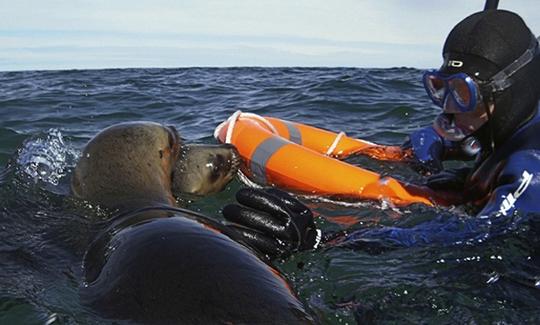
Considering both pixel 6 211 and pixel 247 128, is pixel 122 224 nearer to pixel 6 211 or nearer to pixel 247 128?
pixel 6 211

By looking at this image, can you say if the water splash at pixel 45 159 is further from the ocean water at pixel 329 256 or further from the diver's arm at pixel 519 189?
the diver's arm at pixel 519 189

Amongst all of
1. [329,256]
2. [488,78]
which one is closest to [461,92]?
[488,78]

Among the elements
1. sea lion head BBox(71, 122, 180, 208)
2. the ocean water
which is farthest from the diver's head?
sea lion head BBox(71, 122, 180, 208)

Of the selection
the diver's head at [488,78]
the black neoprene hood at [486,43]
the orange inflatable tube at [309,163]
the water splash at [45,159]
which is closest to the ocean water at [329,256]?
the water splash at [45,159]

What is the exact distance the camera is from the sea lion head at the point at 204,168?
189 inches

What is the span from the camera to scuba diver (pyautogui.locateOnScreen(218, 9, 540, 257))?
3758 millimetres

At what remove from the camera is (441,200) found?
197 inches

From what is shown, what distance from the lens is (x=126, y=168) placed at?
4016mm

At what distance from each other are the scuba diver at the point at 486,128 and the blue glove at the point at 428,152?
112cm

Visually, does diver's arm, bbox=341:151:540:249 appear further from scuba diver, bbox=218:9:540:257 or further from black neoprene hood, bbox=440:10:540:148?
black neoprene hood, bbox=440:10:540:148

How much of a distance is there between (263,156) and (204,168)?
2.66 feet

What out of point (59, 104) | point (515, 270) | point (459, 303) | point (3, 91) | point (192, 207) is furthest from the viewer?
point (3, 91)

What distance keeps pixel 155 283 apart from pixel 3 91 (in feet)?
37.7

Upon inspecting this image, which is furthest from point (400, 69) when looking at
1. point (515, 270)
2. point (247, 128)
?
point (515, 270)
